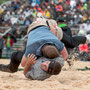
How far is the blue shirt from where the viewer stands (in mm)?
4699

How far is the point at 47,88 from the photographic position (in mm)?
4480

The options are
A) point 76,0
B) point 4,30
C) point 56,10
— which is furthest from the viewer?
point 76,0

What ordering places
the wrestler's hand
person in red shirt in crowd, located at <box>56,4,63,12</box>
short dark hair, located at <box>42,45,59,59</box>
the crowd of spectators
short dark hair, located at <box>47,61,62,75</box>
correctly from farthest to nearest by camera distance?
person in red shirt in crowd, located at <box>56,4,63,12</box>, the crowd of spectators, the wrestler's hand, short dark hair, located at <box>42,45,59,59</box>, short dark hair, located at <box>47,61,62,75</box>

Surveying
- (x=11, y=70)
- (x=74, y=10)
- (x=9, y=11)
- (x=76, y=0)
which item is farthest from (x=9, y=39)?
(x=11, y=70)

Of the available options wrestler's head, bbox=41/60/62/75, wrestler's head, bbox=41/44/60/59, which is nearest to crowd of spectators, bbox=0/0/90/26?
wrestler's head, bbox=41/44/60/59

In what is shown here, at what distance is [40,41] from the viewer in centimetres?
470

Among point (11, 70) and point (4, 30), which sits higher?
point (11, 70)

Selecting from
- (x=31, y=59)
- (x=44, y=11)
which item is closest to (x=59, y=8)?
(x=44, y=11)

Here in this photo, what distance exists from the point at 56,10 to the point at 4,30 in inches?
146

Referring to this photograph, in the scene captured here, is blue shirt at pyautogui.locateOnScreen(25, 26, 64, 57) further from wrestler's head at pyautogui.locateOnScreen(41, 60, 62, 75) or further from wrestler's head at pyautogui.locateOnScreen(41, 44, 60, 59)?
wrestler's head at pyautogui.locateOnScreen(41, 60, 62, 75)

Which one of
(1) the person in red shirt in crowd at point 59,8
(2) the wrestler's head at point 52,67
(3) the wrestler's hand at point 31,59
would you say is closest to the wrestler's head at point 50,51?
(2) the wrestler's head at point 52,67

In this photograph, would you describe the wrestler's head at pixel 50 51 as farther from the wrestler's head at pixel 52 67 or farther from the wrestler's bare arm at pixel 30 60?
the wrestler's bare arm at pixel 30 60

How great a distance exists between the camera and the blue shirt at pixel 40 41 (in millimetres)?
4699

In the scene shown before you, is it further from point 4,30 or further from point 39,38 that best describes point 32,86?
point 4,30
